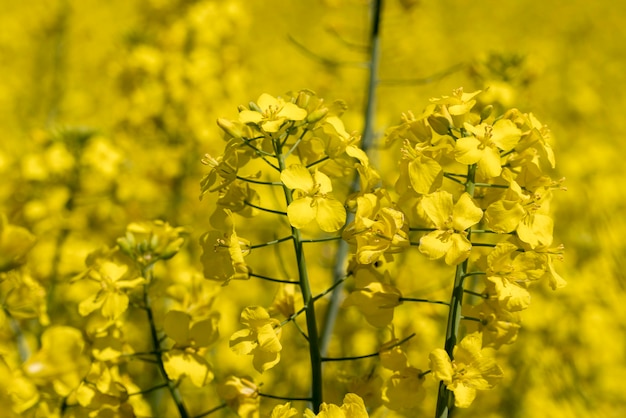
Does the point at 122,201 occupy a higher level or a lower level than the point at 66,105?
lower

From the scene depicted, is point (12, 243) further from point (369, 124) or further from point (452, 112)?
point (369, 124)

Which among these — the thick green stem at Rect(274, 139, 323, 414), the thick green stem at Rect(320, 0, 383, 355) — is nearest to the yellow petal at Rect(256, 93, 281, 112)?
the thick green stem at Rect(274, 139, 323, 414)

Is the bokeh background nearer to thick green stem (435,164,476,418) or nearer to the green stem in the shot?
thick green stem (435,164,476,418)

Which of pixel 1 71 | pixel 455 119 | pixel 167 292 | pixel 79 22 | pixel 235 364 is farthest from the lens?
pixel 79 22

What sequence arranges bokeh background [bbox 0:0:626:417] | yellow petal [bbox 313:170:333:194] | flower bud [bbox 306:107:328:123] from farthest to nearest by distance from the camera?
1. bokeh background [bbox 0:0:626:417]
2. flower bud [bbox 306:107:328:123]
3. yellow petal [bbox 313:170:333:194]

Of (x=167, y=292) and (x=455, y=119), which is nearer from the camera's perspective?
(x=455, y=119)

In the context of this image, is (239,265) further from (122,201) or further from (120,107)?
(120,107)

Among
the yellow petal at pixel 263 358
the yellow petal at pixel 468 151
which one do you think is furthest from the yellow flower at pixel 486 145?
the yellow petal at pixel 263 358

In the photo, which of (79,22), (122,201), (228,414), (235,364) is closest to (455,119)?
(228,414)
